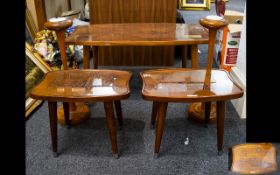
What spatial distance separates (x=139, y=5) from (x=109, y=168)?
144 cm

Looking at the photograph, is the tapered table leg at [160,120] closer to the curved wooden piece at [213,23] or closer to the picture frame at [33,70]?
the curved wooden piece at [213,23]

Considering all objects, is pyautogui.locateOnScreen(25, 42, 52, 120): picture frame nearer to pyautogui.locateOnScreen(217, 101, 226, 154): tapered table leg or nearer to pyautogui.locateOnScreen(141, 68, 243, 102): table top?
pyautogui.locateOnScreen(141, 68, 243, 102): table top

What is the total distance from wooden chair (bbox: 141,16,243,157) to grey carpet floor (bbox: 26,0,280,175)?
0.10 m

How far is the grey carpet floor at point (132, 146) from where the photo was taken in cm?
135

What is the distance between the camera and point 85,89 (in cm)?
129

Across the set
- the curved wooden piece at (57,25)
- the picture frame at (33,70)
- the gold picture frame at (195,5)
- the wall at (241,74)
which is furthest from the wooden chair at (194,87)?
the gold picture frame at (195,5)

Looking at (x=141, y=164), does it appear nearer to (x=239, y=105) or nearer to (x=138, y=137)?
(x=138, y=137)

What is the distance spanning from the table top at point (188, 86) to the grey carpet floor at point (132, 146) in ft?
1.25
